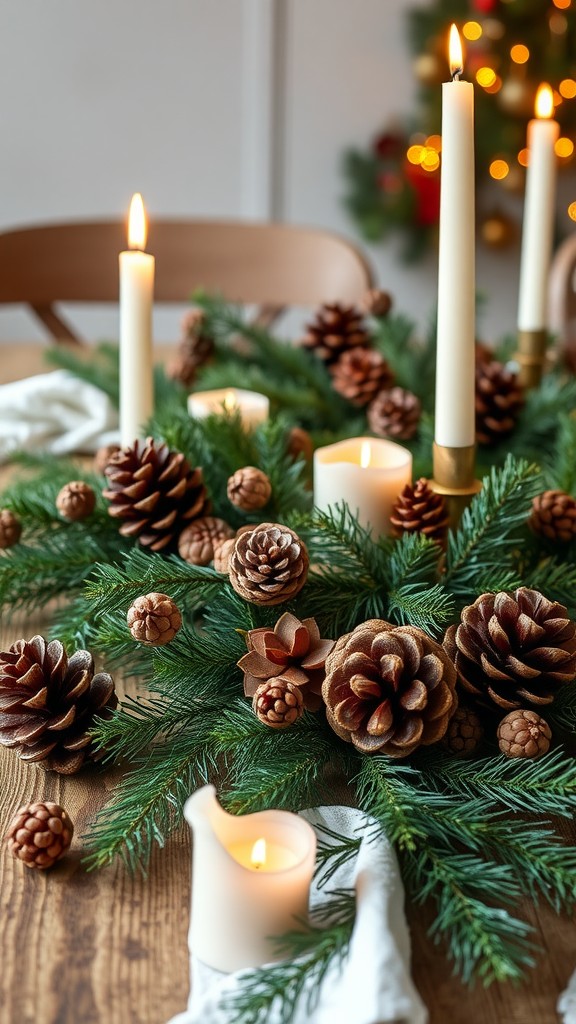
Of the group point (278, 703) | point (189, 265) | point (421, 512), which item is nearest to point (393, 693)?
point (278, 703)

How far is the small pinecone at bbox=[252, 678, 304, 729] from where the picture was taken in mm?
511

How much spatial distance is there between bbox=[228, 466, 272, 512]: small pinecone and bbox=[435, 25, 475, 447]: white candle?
122mm

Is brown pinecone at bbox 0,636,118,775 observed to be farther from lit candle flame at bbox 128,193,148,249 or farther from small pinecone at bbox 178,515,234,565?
lit candle flame at bbox 128,193,148,249

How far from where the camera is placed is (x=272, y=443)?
0.74 m

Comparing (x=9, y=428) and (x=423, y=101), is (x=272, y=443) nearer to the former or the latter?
(x=9, y=428)

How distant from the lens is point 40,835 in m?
0.49

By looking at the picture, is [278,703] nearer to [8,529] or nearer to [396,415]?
[8,529]

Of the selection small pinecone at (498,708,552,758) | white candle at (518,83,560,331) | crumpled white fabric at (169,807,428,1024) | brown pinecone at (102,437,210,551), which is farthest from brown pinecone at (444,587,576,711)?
white candle at (518,83,560,331)

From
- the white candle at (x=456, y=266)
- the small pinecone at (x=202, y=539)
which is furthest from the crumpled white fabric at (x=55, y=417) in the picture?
the white candle at (x=456, y=266)

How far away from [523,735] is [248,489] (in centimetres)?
25

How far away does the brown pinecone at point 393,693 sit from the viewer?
0.50m

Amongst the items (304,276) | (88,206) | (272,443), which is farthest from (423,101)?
(272,443)

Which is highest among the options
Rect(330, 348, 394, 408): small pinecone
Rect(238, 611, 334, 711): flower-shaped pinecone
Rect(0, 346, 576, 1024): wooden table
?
Rect(330, 348, 394, 408): small pinecone

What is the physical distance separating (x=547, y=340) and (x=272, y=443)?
453mm
